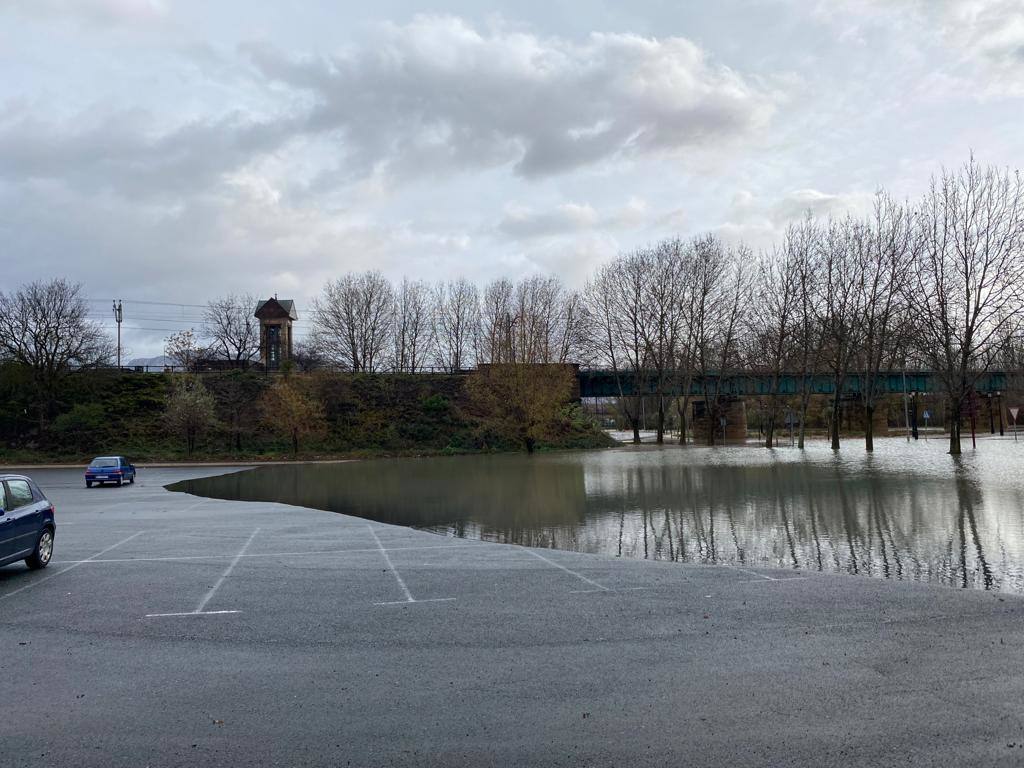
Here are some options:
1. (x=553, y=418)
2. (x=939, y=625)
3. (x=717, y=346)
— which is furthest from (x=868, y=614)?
(x=717, y=346)

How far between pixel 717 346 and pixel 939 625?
57220mm

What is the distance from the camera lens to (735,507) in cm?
2012

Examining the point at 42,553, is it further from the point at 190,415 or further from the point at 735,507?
the point at 190,415

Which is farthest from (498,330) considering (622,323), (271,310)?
(271,310)

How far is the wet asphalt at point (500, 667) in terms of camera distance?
16.6ft

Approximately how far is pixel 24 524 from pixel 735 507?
1632 centimetres

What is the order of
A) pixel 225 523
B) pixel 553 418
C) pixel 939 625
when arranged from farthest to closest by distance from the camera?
pixel 553 418
pixel 225 523
pixel 939 625

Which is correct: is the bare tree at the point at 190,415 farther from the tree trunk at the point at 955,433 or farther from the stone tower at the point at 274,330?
the tree trunk at the point at 955,433

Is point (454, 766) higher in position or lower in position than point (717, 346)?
lower

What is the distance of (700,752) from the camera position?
4.92 metres

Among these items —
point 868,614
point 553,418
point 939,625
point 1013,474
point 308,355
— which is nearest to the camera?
point 939,625

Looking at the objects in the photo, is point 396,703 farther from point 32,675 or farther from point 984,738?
point 984,738

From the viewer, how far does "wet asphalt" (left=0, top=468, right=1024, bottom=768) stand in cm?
506

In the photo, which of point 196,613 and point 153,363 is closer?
point 196,613
